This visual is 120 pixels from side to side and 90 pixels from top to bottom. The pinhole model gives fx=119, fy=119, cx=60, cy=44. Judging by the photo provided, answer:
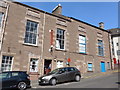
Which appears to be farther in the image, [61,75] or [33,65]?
[33,65]

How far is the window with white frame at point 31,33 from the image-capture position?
13.7 metres

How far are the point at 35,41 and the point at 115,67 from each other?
53.7 feet

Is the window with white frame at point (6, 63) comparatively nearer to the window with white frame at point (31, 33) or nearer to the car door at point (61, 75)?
the window with white frame at point (31, 33)

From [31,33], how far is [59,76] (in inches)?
254

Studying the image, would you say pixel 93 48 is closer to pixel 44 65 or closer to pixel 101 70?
pixel 101 70

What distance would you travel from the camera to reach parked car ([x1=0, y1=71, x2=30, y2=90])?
26.4ft

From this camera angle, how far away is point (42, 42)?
14.3 m

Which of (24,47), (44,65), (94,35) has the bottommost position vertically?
(44,65)

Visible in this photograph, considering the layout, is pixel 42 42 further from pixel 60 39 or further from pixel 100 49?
pixel 100 49

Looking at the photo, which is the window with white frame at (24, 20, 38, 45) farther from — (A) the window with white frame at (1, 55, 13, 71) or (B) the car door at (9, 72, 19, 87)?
(B) the car door at (9, 72, 19, 87)

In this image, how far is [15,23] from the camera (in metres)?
13.0

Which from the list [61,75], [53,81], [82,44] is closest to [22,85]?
[53,81]

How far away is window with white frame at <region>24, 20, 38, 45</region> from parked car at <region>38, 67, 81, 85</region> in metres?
4.94

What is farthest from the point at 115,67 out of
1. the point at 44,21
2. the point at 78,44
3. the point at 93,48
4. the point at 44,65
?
the point at 44,21
